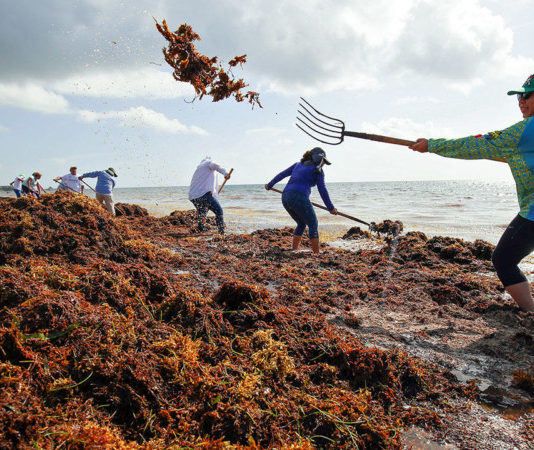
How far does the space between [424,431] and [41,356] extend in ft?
7.54

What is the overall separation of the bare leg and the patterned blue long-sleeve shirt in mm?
835

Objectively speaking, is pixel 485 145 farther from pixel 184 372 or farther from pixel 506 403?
pixel 184 372

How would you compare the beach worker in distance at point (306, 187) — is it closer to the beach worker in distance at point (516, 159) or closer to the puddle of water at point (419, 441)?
the beach worker in distance at point (516, 159)

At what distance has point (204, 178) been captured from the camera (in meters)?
9.25

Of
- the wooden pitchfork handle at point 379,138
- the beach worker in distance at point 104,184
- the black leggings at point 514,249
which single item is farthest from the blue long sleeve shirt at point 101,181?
the black leggings at point 514,249

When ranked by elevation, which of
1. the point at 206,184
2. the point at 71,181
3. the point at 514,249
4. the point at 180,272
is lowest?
the point at 180,272

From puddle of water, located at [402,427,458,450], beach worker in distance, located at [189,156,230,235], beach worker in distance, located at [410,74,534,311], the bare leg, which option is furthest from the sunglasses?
beach worker in distance, located at [189,156,230,235]

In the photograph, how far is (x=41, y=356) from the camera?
73.4 inches

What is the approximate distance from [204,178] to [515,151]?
7409 millimetres

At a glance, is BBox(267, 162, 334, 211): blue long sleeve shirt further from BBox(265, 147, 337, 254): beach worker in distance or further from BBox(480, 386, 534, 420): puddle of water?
BBox(480, 386, 534, 420): puddle of water

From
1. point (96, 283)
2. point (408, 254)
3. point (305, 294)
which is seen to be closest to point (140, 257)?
point (96, 283)

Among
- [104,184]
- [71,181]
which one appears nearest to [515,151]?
[104,184]

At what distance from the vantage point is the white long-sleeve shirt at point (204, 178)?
9.26 m

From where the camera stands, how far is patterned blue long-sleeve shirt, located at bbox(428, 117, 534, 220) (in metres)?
2.99
